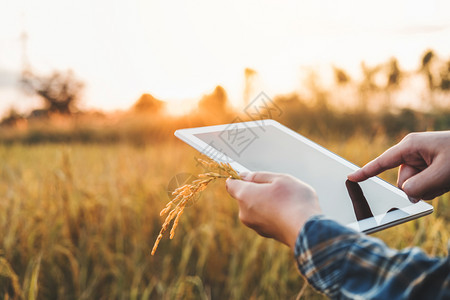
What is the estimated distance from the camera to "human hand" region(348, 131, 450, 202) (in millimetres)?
874

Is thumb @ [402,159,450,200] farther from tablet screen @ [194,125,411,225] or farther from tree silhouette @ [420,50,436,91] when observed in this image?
tree silhouette @ [420,50,436,91]

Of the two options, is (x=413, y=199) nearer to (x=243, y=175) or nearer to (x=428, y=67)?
(x=243, y=175)

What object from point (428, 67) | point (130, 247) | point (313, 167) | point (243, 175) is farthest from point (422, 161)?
point (428, 67)

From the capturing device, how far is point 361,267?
53 centimetres

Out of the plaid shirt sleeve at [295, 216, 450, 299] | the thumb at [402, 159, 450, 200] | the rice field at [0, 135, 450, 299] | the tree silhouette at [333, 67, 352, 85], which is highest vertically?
the tree silhouette at [333, 67, 352, 85]

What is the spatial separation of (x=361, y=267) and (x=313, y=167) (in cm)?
44

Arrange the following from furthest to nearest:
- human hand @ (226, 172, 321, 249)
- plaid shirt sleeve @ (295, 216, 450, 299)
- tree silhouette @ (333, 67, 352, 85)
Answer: tree silhouette @ (333, 67, 352, 85) < human hand @ (226, 172, 321, 249) < plaid shirt sleeve @ (295, 216, 450, 299)

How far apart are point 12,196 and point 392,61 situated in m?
7.42

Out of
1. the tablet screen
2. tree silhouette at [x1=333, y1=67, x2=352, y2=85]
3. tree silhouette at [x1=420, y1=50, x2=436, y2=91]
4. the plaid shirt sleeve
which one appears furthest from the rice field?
tree silhouette at [x1=420, y1=50, x2=436, y2=91]

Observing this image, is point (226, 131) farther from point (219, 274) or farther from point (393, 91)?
point (393, 91)

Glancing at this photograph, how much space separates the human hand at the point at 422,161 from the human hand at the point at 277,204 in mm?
326

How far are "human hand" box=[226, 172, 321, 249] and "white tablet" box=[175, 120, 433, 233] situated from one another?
0.37ft

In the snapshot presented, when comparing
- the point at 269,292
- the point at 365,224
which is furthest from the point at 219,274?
the point at 365,224

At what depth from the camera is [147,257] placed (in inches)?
74.1
